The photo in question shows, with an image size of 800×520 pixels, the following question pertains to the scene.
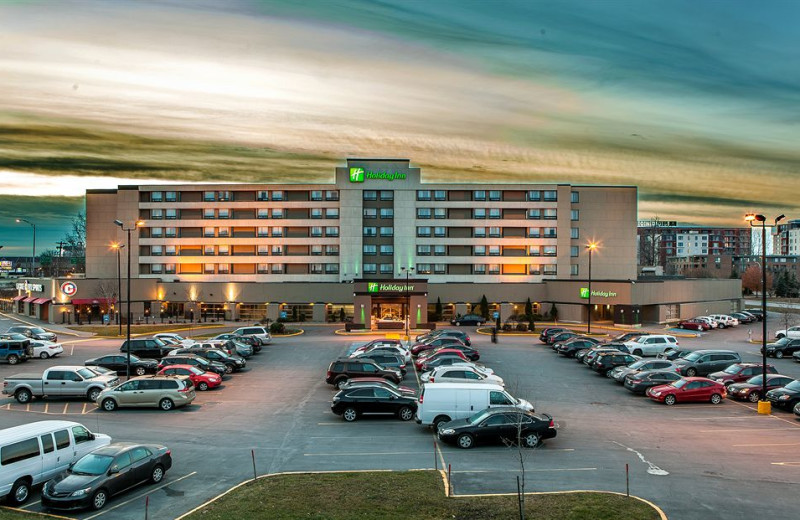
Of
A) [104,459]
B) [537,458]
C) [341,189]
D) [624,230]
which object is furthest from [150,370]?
[624,230]

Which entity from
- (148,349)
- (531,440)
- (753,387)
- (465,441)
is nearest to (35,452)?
(465,441)

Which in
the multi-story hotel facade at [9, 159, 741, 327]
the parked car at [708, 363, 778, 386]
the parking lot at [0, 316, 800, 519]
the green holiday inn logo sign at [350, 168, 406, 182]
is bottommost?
the parking lot at [0, 316, 800, 519]

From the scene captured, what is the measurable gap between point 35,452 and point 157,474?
11.6 ft

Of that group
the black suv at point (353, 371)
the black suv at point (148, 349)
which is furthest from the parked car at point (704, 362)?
the black suv at point (148, 349)

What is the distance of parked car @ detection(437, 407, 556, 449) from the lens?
75.7 feet

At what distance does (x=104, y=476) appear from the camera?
1772cm

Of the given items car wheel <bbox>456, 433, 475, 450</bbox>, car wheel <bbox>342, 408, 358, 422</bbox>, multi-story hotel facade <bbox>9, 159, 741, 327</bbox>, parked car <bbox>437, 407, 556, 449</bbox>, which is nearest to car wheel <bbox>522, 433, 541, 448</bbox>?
parked car <bbox>437, 407, 556, 449</bbox>

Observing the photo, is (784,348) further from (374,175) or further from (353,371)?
(374,175)

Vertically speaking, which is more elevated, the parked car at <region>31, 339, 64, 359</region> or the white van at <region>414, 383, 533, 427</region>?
the white van at <region>414, 383, 533, 427</region>

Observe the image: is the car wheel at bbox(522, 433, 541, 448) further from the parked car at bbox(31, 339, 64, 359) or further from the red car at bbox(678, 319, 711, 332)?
the red car at bbox(678, 319, 711, 332)

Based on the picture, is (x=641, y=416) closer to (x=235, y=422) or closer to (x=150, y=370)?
(x=235, y=422)

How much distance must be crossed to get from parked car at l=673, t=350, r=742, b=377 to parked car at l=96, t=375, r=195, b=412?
2916 centimetres

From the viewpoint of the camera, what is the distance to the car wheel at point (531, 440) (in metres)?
23.1

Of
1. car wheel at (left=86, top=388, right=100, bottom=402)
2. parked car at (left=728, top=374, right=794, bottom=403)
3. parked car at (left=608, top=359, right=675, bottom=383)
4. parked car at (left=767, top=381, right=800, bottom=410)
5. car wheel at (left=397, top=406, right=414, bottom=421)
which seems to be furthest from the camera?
parked car at (left=608, top=359, right=675, bottom=383)
